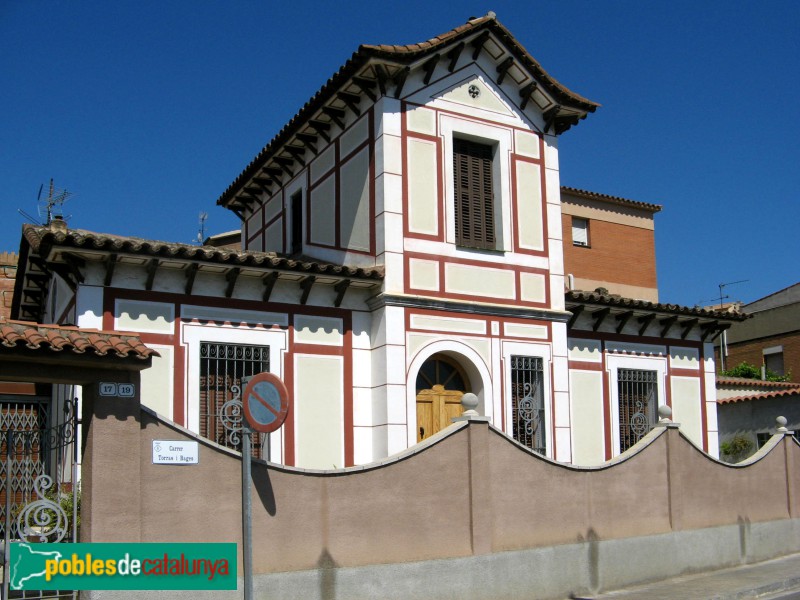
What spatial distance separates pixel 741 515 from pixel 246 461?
10711mm

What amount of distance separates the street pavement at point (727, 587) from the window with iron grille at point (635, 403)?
322 cm

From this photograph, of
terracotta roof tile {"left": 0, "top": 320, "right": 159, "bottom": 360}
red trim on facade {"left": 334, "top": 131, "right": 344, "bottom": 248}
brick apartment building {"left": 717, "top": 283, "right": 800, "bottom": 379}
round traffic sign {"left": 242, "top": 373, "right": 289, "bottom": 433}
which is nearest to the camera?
terracotta roof tile {"left": 0, "top": 320, "right": 159, "bottom": 360}

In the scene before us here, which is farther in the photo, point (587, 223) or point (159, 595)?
point (587, 223)

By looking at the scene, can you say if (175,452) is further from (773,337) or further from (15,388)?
(773,337)

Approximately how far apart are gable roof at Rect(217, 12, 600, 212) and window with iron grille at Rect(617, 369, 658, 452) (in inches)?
196

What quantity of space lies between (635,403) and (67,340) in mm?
12099


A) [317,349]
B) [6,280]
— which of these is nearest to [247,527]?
[317,349]

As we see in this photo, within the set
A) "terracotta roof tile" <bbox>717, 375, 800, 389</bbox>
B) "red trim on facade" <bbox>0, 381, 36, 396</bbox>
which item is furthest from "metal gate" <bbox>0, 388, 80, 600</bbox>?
"terracotta roof tile" <bbox>717, 375, 800, 389</bbox>

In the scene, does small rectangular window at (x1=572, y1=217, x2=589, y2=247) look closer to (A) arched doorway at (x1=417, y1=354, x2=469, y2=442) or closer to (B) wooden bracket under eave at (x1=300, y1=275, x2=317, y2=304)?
(A) arched doorway at (x1=417, y1=354, x2=469, y2=442)

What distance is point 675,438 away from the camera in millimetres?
14328

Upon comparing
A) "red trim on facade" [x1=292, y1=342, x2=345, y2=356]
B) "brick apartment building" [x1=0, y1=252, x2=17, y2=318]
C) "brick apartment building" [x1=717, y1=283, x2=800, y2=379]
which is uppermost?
"brick apartment building" [x1=0, y1=252, x2=17, y2=318]

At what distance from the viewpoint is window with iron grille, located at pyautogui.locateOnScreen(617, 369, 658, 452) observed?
17.3 meters

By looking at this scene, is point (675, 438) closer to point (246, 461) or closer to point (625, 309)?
point (625, 309)

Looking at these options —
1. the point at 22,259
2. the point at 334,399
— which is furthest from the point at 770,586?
the point at 22,259
